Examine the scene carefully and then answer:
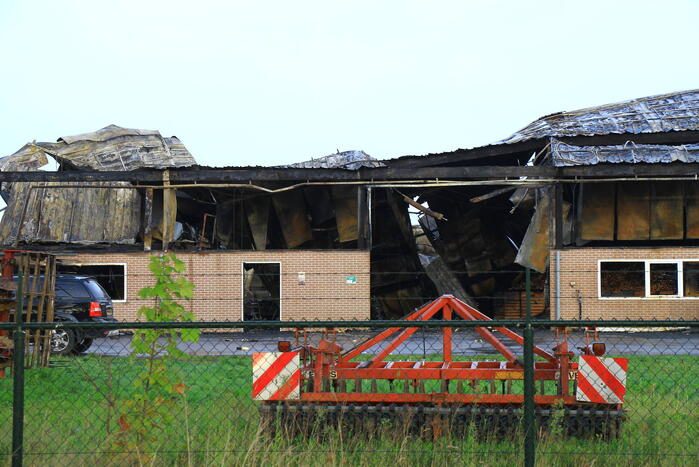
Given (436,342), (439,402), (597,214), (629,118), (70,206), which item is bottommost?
(436,342)

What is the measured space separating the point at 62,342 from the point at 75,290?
61.7 inches

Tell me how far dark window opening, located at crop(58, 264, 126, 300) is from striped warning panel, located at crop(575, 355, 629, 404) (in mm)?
19899

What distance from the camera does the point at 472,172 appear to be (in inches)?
1001

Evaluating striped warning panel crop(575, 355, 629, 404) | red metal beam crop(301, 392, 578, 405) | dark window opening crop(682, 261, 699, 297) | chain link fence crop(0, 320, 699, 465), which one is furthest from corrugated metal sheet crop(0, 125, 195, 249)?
striped warning panel crop(575, 355, 629, 404)

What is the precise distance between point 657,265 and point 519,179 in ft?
15.9

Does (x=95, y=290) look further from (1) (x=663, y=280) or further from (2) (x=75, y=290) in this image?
(1) (x=663, y=280)

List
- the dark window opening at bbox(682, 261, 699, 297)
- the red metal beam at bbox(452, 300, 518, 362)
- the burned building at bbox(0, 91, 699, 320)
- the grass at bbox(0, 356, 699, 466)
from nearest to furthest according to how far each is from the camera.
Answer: the grass at bbox(0, 356, 699, 466) < the red metal beam at bbox(452, 300, 518, 362) < the burned building at bbox(0, 91, 699, 320) < the dark window opening at bbox(682, 261, 699, 297)

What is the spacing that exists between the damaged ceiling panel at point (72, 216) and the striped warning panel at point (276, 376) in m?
21.9

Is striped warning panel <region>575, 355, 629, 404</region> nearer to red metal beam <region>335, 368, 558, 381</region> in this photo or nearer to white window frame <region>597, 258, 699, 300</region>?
red metal beam <region>335, 368, 558, 381</region>

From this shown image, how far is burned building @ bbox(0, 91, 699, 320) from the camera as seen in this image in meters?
25.2

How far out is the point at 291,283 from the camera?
25766mm

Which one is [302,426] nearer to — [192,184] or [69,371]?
[69,371]

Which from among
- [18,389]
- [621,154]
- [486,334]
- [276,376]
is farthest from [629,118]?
[18,389]

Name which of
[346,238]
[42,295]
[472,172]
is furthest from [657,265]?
[42,295]
